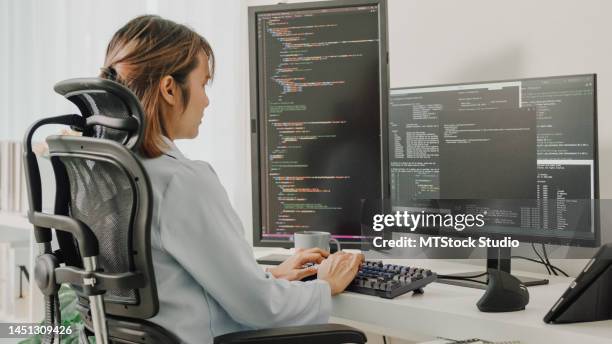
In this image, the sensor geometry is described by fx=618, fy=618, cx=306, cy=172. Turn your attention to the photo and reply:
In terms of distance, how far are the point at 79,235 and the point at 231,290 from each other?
11.5 inches

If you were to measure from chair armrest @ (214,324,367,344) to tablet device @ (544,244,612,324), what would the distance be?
358 millimetres

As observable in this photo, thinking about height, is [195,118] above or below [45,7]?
below

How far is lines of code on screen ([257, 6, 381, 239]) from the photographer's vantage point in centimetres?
177

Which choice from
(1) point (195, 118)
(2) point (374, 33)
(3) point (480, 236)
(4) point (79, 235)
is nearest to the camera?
(4) point (79, 235)

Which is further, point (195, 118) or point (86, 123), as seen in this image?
point (195, 118)

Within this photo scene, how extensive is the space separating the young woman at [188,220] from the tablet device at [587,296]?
17.6 inches

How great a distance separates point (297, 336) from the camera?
1.09 meters

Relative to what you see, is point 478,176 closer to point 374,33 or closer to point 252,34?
point 374,33

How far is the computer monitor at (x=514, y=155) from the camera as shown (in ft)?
4.55

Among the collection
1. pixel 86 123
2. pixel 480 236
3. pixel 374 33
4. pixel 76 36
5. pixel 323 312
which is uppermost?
pixel 76 36

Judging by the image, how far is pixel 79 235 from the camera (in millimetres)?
902

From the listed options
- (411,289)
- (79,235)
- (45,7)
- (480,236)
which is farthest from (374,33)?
(45,7)

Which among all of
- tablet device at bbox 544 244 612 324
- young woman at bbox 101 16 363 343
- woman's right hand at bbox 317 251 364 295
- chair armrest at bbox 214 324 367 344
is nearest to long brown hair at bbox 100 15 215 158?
young woman at bbox 101 16 363 343

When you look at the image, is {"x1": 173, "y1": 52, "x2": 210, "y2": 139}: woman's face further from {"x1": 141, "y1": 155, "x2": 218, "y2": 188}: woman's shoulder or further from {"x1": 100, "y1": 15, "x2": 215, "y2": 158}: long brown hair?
{"x1": 141, "y1": 155, "x2": 218, "y2": 188}: woman's shoulder
